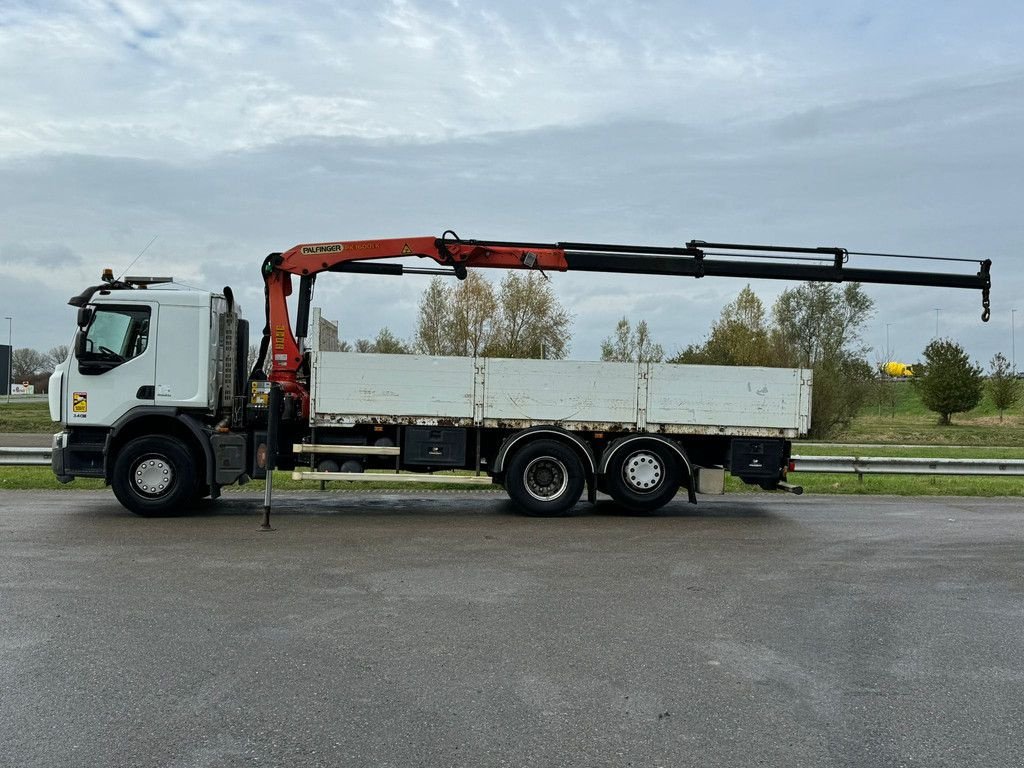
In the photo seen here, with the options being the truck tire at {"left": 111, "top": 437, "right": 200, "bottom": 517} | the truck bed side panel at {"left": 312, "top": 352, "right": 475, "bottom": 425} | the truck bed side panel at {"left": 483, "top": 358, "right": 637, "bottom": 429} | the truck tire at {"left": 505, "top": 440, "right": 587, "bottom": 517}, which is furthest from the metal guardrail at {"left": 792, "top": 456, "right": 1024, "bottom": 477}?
the truck tire at {"left": 111, "top": 437, "right": 200, "bottom": 517}

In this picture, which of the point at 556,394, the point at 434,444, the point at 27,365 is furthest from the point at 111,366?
the point at 27,365

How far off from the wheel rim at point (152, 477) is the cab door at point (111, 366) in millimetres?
701

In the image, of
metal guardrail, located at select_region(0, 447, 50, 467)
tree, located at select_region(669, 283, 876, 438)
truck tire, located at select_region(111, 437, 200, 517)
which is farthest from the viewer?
tree, located at select_region(669, 283, 876, 438)

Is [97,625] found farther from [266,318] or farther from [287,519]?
[266,318]

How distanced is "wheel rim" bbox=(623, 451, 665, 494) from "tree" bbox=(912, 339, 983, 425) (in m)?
42.8

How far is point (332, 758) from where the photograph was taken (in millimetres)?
4125

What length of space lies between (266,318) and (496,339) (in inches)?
826

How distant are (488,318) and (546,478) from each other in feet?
72.6

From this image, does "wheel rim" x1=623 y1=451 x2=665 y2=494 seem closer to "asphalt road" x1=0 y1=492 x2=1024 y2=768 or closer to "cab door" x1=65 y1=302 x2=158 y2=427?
"asphalt road" x1=0 y1=492 x2=1024 y2=768

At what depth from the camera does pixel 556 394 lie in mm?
12461

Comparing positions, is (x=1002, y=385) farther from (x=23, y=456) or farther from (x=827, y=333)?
(x=23, y=456)

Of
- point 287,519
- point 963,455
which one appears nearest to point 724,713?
point 287,519

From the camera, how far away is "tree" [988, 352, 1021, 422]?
4925cm

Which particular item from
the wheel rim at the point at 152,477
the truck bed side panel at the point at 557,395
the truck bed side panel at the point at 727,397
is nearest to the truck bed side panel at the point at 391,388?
the truck bed side panel at the point at 557,395
